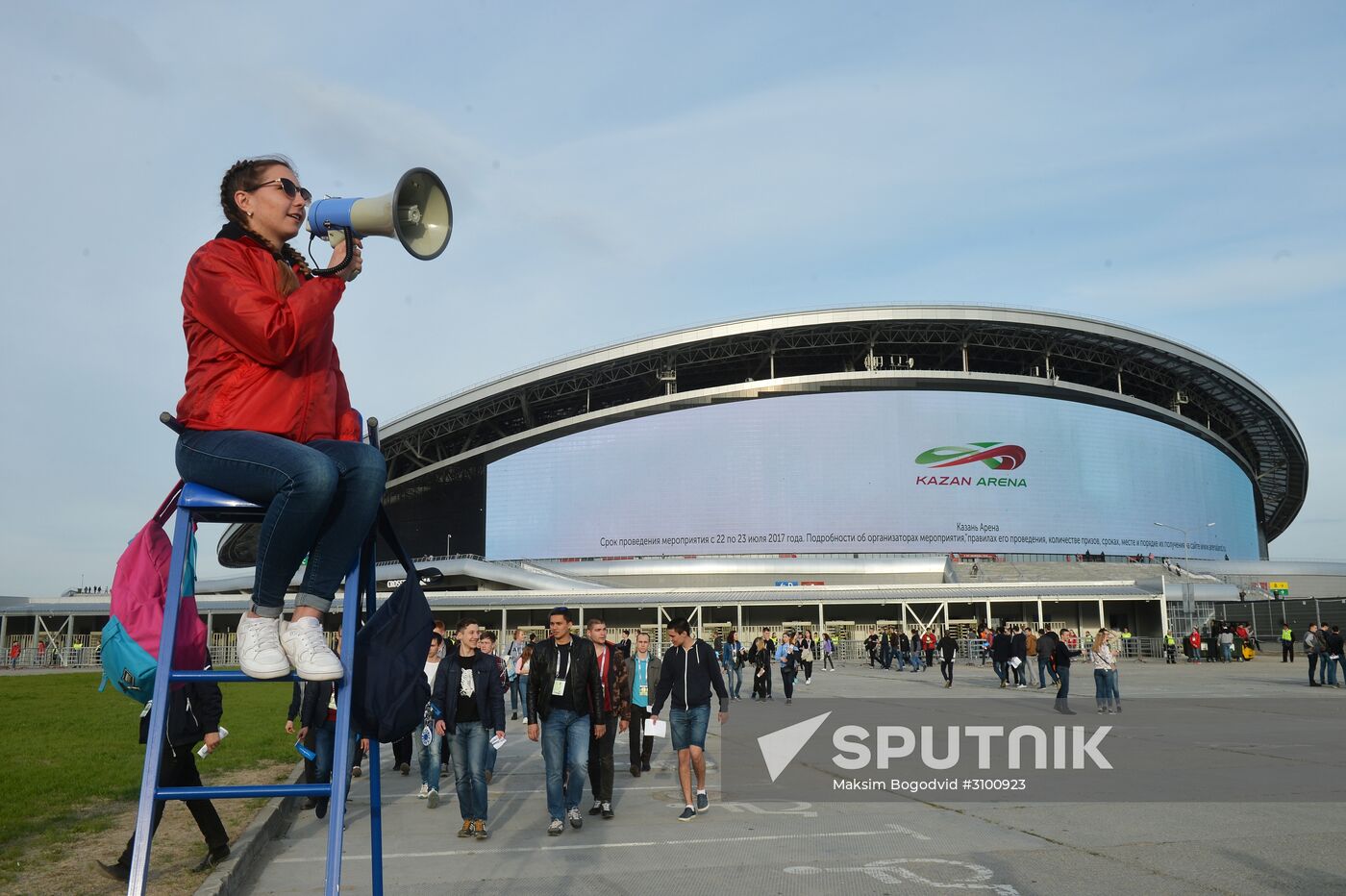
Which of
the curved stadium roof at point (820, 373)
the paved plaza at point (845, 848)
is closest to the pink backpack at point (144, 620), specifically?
the paved plaza at point (845, 848)

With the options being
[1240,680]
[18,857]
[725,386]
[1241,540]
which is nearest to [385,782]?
[18,857]

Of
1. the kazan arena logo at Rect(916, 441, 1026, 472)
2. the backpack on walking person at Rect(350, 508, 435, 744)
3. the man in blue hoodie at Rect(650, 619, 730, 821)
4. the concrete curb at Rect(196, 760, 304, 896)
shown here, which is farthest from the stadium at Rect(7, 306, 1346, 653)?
the backpack on walking person at Rect(350, 508, 435, 744)

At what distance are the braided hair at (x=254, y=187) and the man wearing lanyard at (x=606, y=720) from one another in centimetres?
680

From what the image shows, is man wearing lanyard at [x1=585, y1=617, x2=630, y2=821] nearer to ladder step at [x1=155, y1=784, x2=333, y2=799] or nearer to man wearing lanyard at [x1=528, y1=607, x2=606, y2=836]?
man wearing lanyard at [x1=528, y1=607, x2=606, y2=836]

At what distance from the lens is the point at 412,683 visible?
3.31m

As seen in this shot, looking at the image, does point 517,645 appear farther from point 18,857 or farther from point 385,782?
point 18,857

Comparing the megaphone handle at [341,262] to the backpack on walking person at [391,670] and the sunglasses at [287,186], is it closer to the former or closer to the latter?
the sunglasses at [287,186]

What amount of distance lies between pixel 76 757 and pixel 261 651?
39.0ft

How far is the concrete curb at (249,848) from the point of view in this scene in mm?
6297

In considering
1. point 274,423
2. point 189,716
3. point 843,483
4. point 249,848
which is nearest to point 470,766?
point 249,848

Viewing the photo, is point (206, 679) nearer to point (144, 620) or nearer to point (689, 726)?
point (144, 620)

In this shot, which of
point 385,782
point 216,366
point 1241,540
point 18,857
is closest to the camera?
point 216,366

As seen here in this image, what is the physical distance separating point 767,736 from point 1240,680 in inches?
744

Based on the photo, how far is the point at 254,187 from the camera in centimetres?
332
